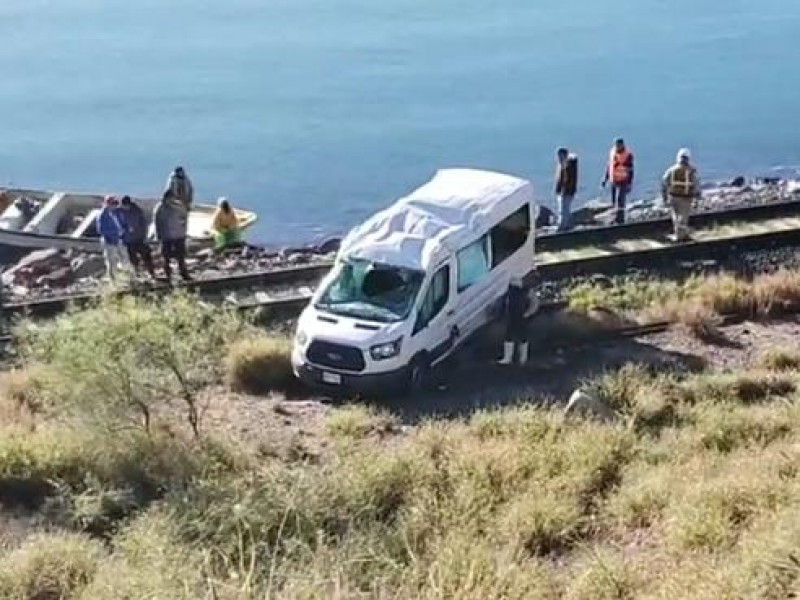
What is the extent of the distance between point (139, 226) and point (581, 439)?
915cm

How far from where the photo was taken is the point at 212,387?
16.8 m

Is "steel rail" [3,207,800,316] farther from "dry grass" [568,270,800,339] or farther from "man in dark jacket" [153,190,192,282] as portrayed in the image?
"dry grass" [568,270,800,339]

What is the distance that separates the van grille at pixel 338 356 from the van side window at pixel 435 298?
31.6 inches

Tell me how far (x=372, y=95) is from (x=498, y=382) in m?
33.8

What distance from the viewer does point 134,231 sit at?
66.5 ft

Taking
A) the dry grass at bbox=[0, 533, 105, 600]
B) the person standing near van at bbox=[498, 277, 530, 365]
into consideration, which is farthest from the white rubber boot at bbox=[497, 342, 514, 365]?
the dry grass at bbox=[0, 533, 105, 600]

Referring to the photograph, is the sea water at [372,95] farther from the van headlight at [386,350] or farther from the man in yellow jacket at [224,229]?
the van headlight at [386,350]

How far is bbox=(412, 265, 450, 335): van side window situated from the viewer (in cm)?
1673

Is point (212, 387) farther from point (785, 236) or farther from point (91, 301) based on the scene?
point (785, 236)

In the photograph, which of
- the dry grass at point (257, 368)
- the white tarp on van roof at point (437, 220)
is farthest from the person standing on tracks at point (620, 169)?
the dry grass at point (257, 368)

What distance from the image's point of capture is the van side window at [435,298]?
1673 cm

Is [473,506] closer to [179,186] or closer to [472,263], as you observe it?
[472,263]

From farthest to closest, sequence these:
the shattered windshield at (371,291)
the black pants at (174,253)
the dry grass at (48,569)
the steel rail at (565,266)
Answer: the black pants at (174,253), the steel rail at (565,266), the shattered windshield at (371,291), the dry grass at (48,569)

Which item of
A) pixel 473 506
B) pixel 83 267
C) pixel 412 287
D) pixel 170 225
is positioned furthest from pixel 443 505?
pixel 83 267
